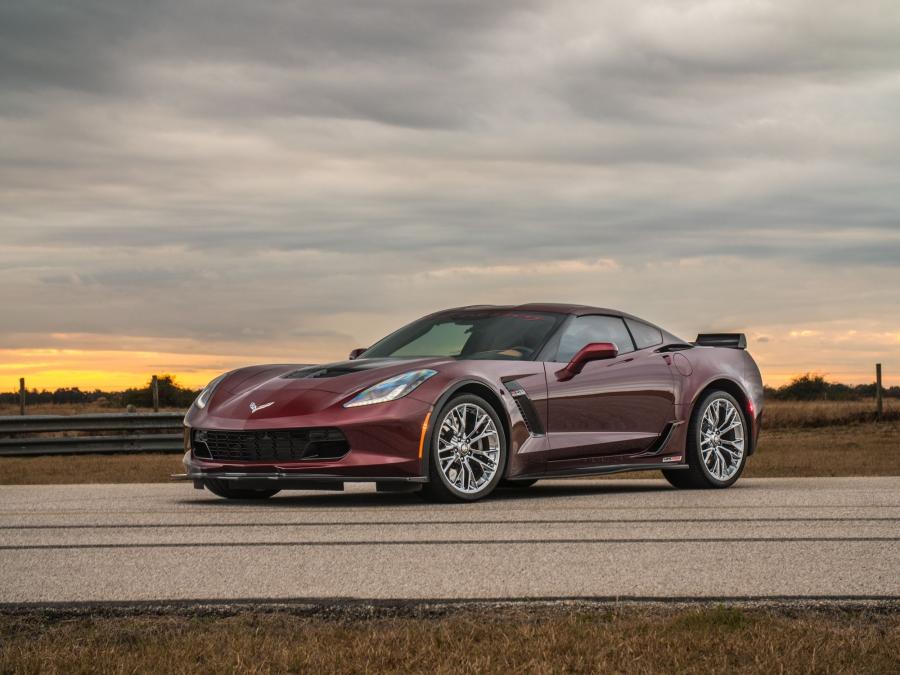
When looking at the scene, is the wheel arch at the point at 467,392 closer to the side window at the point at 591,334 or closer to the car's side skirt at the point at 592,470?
the car's side skirt at the point at 592,470

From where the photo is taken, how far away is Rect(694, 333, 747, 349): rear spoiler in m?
11.0

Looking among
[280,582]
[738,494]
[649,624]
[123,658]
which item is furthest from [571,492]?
[123,658]

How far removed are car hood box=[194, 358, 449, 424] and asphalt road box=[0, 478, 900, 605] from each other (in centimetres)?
67

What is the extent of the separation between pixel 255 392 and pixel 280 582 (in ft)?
11.7

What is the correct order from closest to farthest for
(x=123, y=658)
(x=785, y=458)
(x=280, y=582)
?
(x=123, y=658), (x=280, y=582), (x=785, y=458)

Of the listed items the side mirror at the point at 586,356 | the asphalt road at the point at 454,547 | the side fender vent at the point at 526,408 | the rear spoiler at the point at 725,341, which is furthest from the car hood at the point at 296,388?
the rear spoiler at the point at 725,341

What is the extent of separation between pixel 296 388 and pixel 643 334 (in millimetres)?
3210

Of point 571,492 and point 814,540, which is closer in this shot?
point 814,540

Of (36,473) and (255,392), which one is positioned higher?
(255,392)

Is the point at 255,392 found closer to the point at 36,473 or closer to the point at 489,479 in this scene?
the point at 489,479

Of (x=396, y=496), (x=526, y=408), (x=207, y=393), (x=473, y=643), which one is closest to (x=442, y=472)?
(x=526, y=408)

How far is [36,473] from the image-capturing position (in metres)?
16.8

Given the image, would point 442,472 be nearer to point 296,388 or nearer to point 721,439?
point 296,388

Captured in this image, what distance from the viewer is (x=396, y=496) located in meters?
9.41
